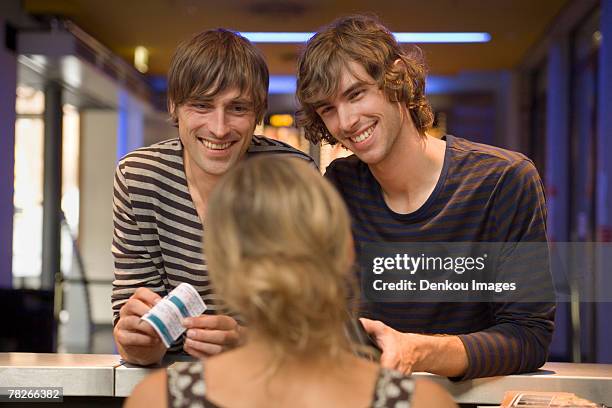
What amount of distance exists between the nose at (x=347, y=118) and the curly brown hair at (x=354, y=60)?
40mm

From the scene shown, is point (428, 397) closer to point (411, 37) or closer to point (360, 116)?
point (360, 116)

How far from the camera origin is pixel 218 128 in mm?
1679

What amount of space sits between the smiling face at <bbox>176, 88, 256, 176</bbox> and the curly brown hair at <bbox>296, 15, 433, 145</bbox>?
5.3 inches

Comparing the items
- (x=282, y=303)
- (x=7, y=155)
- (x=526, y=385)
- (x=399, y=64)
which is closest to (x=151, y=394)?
(x=282, y=303)

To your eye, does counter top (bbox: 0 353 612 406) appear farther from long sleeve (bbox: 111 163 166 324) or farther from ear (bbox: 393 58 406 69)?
ear (bbox: 393 58 406 69)

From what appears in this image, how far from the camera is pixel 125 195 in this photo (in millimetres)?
1771

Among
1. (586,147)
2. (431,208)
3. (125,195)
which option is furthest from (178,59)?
(586,147)

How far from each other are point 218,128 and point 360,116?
10.8 inches

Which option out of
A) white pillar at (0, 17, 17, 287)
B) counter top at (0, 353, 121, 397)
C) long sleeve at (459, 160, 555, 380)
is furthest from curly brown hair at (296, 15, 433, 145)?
white pillar at (0, 17, 17, 287)

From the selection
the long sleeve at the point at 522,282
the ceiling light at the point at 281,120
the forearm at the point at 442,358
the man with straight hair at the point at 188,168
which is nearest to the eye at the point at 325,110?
the man with straight hair at the point at 188,168

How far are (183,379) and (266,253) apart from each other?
0.18 metres

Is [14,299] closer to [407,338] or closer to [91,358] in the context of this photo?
[91,358]

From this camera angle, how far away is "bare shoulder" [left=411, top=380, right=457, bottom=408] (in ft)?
3.22

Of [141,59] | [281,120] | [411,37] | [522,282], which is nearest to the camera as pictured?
[522,282]
